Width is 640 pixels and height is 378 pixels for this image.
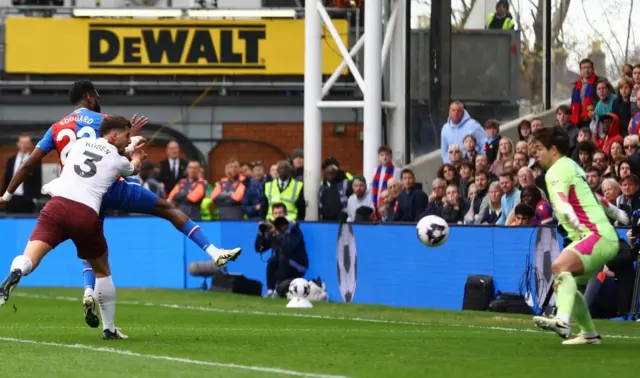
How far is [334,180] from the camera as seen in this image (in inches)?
960

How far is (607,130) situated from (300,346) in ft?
30.7

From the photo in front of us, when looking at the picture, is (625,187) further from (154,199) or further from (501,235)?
(154,199)

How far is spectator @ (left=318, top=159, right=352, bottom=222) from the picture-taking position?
79.4 feet

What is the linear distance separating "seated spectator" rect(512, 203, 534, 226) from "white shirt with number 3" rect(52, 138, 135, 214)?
7768 mm

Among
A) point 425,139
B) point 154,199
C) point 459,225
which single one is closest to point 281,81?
point 425,139

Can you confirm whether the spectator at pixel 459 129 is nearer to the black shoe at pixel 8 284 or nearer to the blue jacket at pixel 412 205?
the blue jacket at pixel 412 205

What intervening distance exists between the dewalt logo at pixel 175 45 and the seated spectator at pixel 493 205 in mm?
12816

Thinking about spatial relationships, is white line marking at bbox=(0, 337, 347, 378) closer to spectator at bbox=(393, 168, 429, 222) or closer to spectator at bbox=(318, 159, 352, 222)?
spectator at bbox=(393, 168, 429, 222)

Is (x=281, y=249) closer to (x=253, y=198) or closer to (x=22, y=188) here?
(x=253, y=198)

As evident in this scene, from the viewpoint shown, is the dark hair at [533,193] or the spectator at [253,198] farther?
the spectator at [253,198]

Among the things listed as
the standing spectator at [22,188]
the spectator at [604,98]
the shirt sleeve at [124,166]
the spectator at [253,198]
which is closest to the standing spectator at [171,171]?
the spectator at [253,198]

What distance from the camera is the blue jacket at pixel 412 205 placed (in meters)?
21.6

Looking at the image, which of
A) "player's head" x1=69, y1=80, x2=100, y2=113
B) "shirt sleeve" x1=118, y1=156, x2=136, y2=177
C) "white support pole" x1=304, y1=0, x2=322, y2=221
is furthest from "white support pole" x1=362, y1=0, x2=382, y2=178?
"shirt sleeve" x1=118, y1=156, x2=136, y2=177

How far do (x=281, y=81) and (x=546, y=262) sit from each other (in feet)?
48.3
